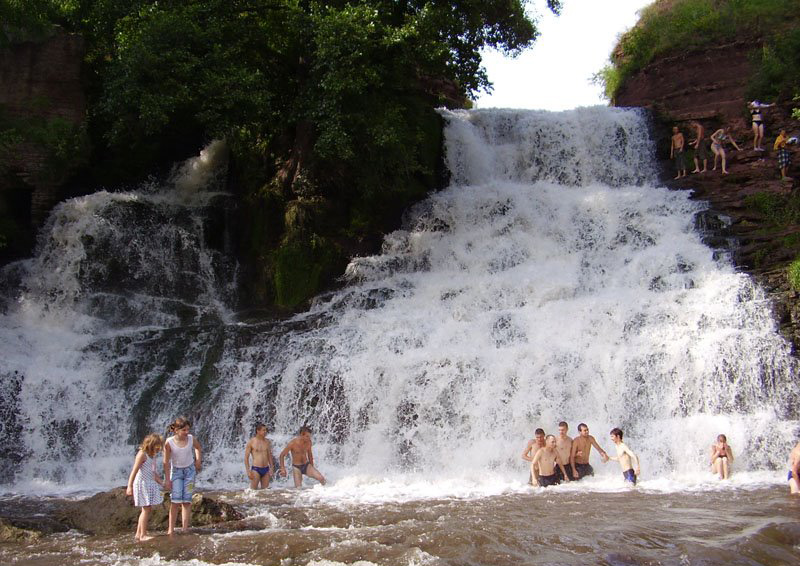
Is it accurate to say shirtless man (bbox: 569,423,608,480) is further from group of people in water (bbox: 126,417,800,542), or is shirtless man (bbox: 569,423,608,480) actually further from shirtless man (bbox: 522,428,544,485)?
shirtless man (bbox: 522,428,544,485)

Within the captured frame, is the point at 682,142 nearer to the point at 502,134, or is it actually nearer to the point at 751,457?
the point at 502,134

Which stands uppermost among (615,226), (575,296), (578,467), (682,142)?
(682,142)

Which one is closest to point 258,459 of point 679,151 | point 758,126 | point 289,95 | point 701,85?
point 289,95

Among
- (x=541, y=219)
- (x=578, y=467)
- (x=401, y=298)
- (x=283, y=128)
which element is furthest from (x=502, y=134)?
(x=578, y=467)

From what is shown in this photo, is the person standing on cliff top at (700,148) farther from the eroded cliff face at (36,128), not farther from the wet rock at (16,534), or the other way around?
the wet rock at (16,534)

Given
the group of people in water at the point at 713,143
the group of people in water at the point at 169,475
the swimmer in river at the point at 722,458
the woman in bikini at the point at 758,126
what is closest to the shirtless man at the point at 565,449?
the swimmer in river at the point at 722,458

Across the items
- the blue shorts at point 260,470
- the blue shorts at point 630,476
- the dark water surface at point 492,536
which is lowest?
the dark water surface at point 492,536

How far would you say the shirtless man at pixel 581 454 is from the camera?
1146 cm

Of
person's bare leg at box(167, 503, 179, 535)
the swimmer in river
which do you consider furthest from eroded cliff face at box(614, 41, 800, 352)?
person's bare leg at box(167, 503, 179, 535)

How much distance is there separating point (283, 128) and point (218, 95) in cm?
238

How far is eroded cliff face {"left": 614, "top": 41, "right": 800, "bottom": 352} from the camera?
15688 millimetres

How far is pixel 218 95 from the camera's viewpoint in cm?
1825

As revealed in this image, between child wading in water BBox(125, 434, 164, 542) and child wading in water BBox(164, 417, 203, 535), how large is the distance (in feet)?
0.46

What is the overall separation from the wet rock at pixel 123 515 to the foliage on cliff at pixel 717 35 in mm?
18605
